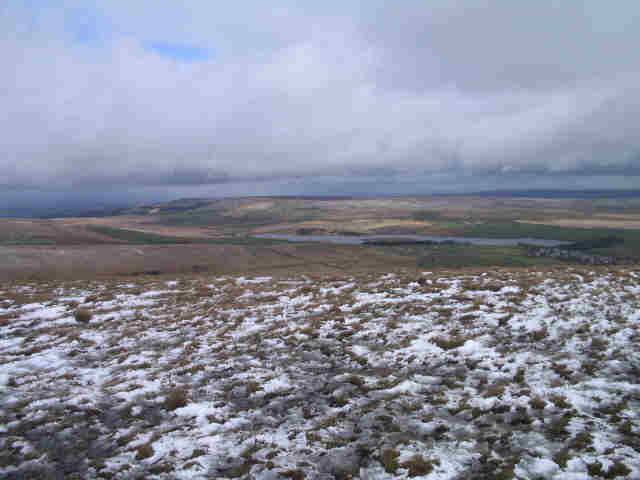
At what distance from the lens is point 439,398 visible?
10695mm

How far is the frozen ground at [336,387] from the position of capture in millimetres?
8375

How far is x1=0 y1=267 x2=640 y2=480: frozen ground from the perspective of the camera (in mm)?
8375

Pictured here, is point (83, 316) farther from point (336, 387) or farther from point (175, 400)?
point (336, 387)

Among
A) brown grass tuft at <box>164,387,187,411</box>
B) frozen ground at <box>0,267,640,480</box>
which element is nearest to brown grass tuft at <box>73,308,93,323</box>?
frozen ground at <box>0,267,640,480</box>

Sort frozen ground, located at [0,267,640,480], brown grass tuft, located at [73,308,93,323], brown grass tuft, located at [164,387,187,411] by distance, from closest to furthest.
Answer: frozen ground, located at [0,267,640,480], brown grass tuft, located at [164,387,187,411], brown grass tuft, located at [73,308,93,323]

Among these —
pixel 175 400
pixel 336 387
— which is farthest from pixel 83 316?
pixel 336 387

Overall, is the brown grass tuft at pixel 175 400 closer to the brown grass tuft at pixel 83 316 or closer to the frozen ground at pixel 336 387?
the frozen ground at pixel 336 387

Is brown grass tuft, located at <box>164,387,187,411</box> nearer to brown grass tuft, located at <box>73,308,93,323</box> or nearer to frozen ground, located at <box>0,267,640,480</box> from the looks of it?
frozen ground, located at <box>0,267,640,480</box>

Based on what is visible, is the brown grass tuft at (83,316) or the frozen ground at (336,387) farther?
the brown grass tuft at (83,316)

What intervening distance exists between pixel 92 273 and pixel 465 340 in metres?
93.6

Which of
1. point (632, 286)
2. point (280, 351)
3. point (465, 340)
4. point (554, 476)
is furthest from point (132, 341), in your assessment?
point (632, 286)

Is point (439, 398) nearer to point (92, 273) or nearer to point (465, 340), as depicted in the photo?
point (465, 340)

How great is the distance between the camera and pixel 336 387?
11.8m

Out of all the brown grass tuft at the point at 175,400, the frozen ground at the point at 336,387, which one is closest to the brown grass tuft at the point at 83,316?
the frozen ground at the point at 336,387
